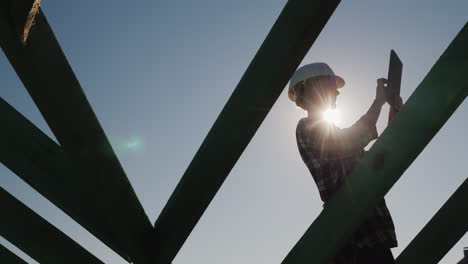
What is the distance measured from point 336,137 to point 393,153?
0.71 meters

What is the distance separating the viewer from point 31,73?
1.71 m

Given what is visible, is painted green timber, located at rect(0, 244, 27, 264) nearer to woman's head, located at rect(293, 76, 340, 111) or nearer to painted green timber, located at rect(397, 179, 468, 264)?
woman's head, located at rect(293, 76, 340, 111)

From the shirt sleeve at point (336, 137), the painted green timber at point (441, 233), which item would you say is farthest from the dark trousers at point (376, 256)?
the painted green timber at point (441, 233)

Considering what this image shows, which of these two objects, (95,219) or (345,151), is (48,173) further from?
(345,151)

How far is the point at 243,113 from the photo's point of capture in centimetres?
192

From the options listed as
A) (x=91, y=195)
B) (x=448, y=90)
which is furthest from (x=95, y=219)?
(x=448, y=90)

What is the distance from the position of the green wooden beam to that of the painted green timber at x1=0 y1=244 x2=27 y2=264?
186cm

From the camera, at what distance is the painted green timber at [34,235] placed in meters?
2.33

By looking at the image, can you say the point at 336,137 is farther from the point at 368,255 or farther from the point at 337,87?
the point at 337,87

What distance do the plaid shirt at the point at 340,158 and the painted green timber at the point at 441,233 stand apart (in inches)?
33.2

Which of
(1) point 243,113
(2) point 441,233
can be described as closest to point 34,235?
(1) point 243,113

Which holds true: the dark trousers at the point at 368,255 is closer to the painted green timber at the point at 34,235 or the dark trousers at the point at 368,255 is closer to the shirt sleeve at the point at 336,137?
the shirt sleeve at the point at 336,137

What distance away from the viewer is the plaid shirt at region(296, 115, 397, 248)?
2.49 metres

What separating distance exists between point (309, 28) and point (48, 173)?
4.89 feet
